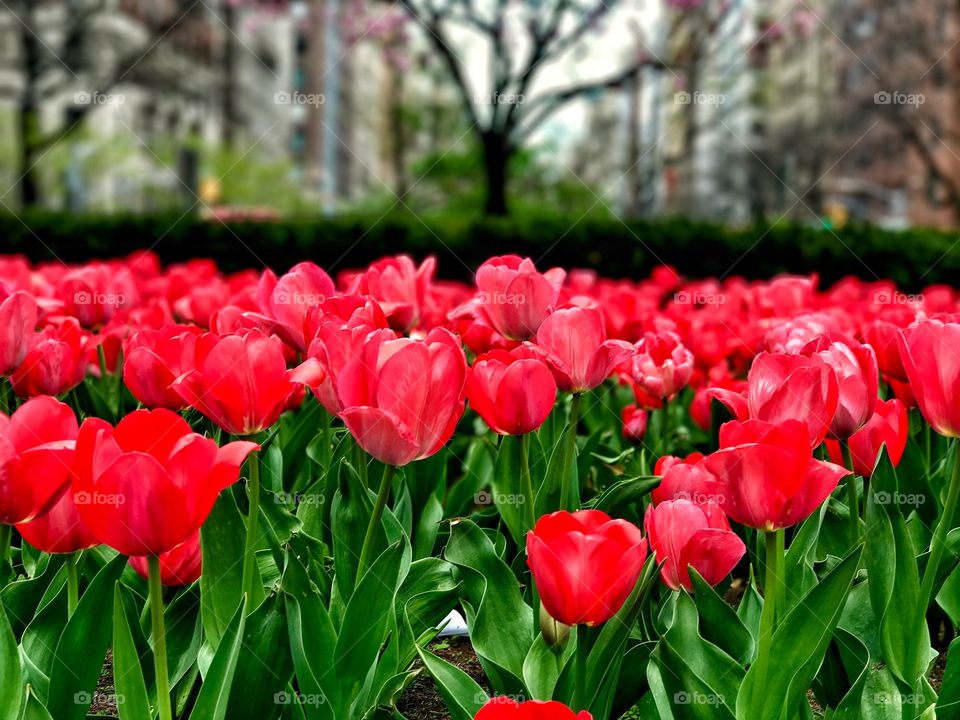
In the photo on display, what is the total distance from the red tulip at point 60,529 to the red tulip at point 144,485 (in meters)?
0.14

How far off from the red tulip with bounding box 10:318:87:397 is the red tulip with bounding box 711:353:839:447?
128cm

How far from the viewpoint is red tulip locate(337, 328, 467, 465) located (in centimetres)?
131

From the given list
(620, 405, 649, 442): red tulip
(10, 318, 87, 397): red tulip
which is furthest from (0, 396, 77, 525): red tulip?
(620, 405, 649, 442): red tulip

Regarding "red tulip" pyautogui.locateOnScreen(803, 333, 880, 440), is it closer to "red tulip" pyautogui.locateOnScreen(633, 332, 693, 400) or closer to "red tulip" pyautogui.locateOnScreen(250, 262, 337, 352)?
"red tulip" pyautogui.locateOnScreen(633, 332, 693, 400)

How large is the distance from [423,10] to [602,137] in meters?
43.9

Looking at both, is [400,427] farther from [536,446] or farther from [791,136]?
[791,136]

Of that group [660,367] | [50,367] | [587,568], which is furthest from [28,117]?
[587,568]

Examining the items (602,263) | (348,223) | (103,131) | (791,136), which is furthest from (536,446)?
(791,136)

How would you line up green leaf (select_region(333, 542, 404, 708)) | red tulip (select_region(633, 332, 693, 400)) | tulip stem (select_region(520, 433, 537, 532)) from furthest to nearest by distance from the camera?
red tulip (select_region(633, 332, 693, 400)) → tulip stem (select_region(520, 433, 537, 532)) → green leaf (select_region(333, 542, 404, 708))

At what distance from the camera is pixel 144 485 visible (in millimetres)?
1125

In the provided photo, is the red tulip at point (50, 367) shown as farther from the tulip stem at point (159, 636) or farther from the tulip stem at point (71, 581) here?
the tulip stem at point (159, 636)

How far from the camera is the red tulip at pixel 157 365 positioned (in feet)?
5.64

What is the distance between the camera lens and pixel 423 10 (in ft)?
45.2

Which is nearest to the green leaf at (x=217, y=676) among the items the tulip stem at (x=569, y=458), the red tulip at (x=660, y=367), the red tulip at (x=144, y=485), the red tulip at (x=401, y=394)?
the red tulip at (x=144, y=485)
